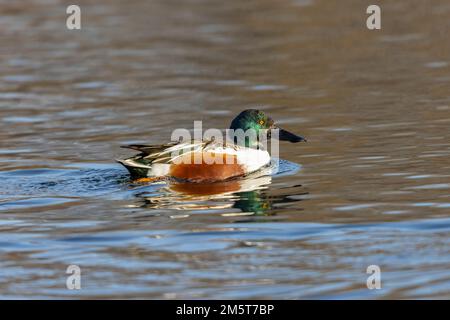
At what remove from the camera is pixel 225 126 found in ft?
37.8

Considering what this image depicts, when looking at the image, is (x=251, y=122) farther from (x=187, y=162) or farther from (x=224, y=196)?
(x=224, y=196)

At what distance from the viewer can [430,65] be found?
1414 centimetres

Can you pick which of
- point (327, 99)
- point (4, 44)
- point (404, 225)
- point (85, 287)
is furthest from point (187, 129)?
point (4, 44)

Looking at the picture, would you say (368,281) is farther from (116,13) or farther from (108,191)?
(116,13)

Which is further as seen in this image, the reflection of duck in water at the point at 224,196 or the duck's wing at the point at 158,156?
the duck's wing at the point at 158,156

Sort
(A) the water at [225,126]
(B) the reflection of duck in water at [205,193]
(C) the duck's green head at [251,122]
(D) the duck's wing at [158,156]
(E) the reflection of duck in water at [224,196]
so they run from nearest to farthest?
(A) the water at [225,126] < (E) the reflection of duck in water at [224,196] < (B) the reflection of duck in water at [205,193] < (D) the duck's wing at [158,156] < (C) the duck's green head at [251,122]

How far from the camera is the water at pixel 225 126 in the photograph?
6.27m

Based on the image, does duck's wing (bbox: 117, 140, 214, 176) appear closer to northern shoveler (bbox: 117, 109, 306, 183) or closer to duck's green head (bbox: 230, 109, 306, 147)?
northern shoveler (bbox: 117, 109, 306, 183)

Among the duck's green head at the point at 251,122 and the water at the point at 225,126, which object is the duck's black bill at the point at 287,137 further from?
the water at the point at 225,126

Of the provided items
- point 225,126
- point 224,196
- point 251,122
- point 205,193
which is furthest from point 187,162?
point 225,126

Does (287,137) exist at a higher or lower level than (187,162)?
higher

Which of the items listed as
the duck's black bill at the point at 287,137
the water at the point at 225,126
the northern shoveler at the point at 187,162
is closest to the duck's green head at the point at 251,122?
the duck's black bill at the point at 287,137

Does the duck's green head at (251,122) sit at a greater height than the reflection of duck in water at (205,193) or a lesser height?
greater

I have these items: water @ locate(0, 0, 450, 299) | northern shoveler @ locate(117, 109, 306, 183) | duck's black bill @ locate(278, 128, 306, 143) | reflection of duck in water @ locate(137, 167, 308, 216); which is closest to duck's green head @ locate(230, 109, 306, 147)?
duck's black bill @ locate(278, 128, 306, 143)
